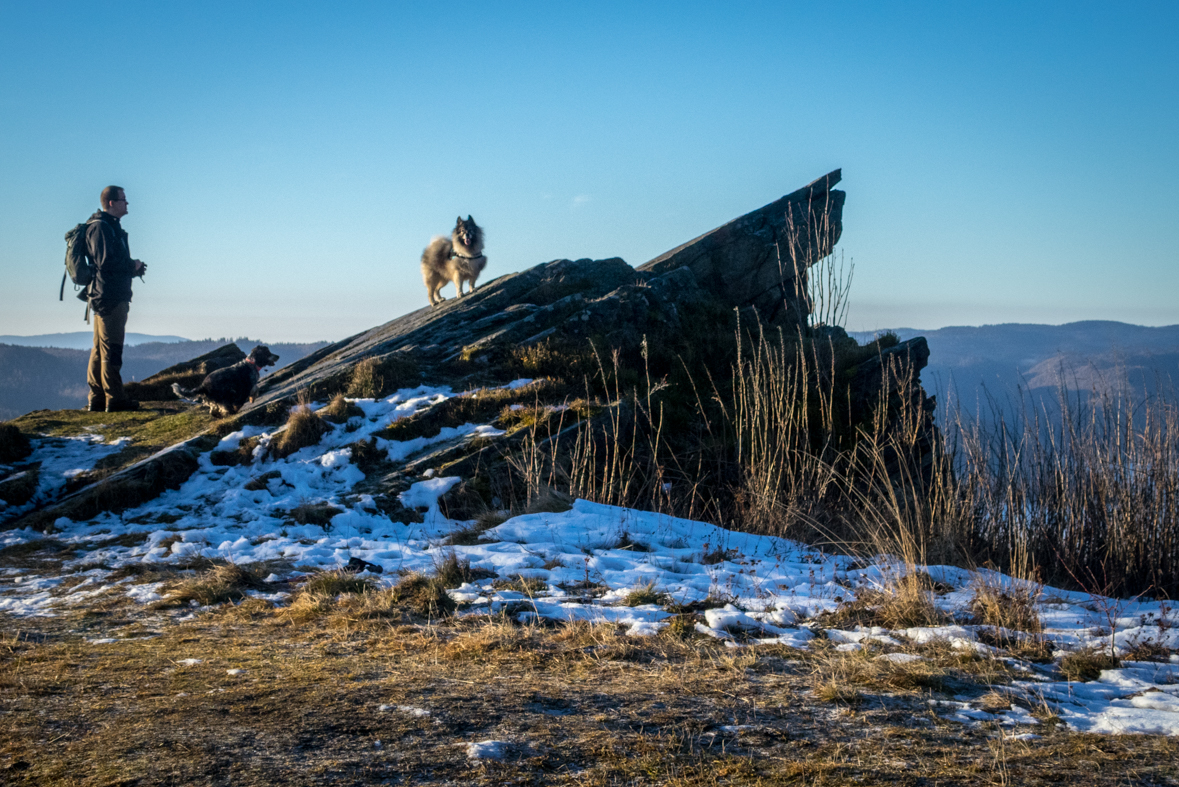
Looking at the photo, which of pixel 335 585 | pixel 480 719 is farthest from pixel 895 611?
pixel 335 585

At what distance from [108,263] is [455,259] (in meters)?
5.57

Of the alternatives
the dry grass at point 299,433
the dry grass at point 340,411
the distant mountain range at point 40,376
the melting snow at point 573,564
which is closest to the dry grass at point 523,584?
the melting snow at point 573,564

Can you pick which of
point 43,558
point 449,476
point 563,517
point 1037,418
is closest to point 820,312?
point 1037,418

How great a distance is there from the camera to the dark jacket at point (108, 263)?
9875 mm

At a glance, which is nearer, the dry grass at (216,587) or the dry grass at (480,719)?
the dry grass at (480,719)

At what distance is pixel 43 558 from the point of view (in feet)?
19.0

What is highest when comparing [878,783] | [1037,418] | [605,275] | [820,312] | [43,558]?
[605,275]

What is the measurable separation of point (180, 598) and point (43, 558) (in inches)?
89.6

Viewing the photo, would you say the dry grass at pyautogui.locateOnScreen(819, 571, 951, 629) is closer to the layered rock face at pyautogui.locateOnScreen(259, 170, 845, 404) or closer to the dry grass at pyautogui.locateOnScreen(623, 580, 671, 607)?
the dry grass at pyautogui.locateOnScreen(623, 580, 671, 607)

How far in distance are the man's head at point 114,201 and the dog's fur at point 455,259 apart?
5.29 meters

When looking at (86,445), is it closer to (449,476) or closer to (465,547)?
(449,476)

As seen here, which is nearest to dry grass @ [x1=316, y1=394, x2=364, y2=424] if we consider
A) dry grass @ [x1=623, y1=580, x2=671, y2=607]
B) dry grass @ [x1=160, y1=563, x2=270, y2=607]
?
dry grass @ [x1=160, y1=563, x2=270, y2=607]

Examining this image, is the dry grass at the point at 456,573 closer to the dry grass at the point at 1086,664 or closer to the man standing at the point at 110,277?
the dry grass at the point at 1086,664

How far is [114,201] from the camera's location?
988 centimetres
